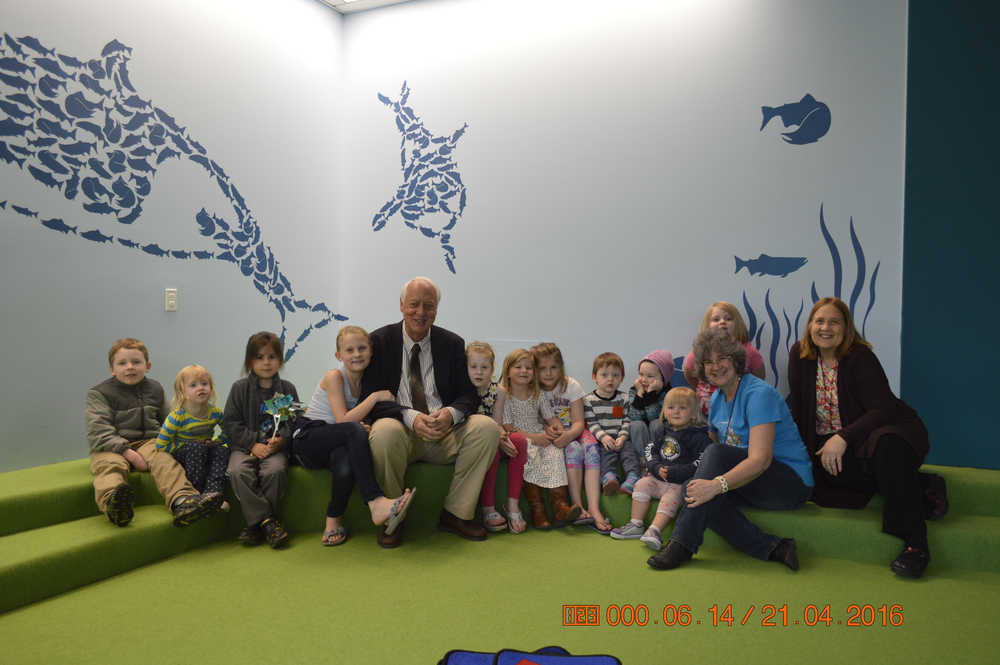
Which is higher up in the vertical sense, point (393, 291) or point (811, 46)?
point (811, 46)

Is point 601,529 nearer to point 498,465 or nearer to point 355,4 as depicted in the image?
point 498,465

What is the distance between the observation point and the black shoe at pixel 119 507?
327cm

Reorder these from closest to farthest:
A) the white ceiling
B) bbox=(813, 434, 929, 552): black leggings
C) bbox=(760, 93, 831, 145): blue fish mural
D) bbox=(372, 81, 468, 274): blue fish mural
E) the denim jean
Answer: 1. bbox=(813, 434, 929, 552): black leggings
2. the denim jean
3. bbox=(760, 93, 831, 145): blue fish mural
4. bbox=(372, 81, 468, 274): blue fish mural
5. the white ceiling

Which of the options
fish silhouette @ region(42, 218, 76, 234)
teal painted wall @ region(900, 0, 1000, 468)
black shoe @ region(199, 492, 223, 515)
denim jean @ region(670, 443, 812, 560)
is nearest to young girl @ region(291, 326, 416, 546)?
black shoe @ region(199, 492, 223, 515)

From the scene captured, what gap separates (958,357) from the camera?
3988 mm

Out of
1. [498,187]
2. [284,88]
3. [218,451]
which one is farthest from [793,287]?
[284,88]

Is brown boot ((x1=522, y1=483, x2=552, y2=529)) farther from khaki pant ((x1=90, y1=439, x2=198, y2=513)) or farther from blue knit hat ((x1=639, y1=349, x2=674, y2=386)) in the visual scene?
khaki pant ((x1=90, y1=439, x2=198, y2=513))

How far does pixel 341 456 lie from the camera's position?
358 centimetres

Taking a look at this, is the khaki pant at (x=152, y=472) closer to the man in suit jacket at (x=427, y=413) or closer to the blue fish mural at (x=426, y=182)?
the man in suit jacket at (x=427, y=413)

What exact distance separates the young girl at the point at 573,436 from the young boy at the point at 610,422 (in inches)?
1.9

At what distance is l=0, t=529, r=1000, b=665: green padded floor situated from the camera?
2.45 meters

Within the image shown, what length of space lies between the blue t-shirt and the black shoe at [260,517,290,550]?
2.18 m

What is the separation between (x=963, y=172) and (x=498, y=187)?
2885 millimetres

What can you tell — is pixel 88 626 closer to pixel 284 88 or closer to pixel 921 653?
pixel 921 653
